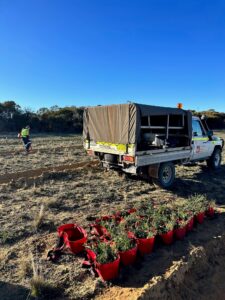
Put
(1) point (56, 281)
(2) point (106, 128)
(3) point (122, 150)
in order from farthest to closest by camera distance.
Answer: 1. (2) point (106, 128)
2. (3) point (122, 150)
3. (1) point (56, 281)

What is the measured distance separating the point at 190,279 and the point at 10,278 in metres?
A: 2.72

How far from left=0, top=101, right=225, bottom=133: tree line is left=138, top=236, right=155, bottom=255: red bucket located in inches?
1330

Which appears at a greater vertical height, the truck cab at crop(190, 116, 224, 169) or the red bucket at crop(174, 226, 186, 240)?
the truck cab at crop(190, 116, 224, 169)

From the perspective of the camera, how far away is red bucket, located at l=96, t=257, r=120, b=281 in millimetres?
3787

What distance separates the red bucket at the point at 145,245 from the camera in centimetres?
452

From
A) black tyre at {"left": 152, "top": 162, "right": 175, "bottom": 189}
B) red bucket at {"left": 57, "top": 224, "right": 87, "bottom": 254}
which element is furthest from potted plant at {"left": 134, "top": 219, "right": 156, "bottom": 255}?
black tyre at {"left": 152, "top": 162, "right": 175, "bottom": 189}

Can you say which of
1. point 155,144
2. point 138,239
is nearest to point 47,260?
point 138,239

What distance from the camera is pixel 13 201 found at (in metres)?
7.14

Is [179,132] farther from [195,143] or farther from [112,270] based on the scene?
[112,270]

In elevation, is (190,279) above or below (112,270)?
below

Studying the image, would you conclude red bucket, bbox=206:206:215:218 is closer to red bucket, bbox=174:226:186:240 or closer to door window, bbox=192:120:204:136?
red bucket, bbox=174:226:186:240

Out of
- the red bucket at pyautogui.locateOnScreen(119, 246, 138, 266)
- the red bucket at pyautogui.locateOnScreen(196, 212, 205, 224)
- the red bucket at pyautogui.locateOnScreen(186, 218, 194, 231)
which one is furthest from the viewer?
the red bucket at pyautogui.locateOnScreen(196, 212, 205, 224)

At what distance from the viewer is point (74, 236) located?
16.3 ft

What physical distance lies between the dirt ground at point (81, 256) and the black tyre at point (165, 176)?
0.74 feet
